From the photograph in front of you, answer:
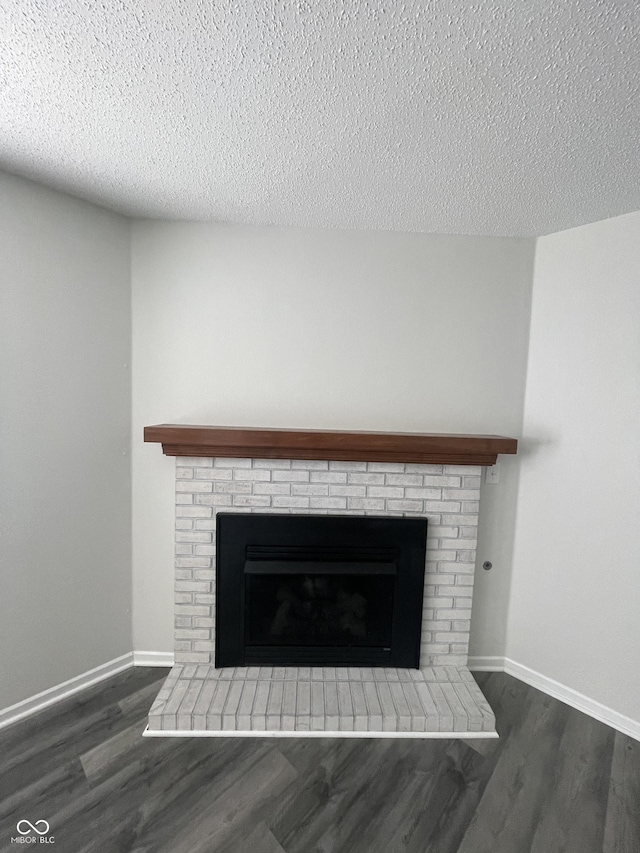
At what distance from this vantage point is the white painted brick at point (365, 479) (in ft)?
6.44

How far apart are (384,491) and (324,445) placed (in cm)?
43

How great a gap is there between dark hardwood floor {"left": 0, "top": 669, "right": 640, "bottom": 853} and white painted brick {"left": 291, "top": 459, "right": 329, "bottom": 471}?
120 cm

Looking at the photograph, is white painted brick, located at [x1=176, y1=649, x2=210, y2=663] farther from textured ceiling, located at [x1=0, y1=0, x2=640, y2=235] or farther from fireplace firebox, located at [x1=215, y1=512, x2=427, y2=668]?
textured ceiling, located at [x1=0, y1=0, x2=640, y2=235]

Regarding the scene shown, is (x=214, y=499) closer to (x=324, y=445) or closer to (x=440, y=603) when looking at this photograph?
(x=324, y=445)

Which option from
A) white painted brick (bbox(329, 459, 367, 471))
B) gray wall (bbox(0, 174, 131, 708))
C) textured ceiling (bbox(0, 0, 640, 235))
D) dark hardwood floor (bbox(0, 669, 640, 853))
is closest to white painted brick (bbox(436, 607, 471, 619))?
dark hardwood floor (bbox(0, 669, 640, 853))

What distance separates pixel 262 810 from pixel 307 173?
2.37m

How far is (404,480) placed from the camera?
198 centimetres

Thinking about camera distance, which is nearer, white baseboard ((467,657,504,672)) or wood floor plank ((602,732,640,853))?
wood floor plank ((602,732,640,853))

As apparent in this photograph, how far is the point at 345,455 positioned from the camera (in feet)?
6.14

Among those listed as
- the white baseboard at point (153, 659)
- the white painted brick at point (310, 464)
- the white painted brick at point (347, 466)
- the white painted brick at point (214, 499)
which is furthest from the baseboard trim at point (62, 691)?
the white painted brick at point (347, 466)

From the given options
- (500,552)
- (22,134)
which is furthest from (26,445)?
(500,552)

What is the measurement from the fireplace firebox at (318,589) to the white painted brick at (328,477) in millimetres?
183

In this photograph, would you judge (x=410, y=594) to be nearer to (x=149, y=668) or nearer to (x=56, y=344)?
(x=149, y=668)

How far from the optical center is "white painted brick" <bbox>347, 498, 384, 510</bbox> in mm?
1971
